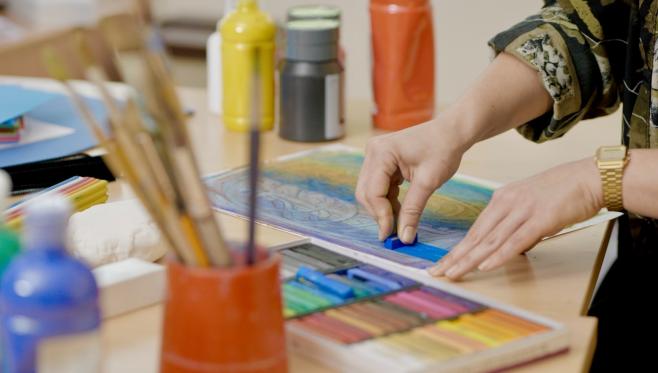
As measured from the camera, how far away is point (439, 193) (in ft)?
3.62

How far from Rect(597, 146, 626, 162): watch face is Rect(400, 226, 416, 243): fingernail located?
192 mm

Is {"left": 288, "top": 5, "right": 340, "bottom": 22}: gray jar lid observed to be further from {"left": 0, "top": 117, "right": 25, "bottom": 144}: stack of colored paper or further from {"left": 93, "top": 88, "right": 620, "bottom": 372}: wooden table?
{"left": 0, "top": 117, "right": 25, "bottom": 144}: stack of colored paper

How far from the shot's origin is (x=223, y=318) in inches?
22.9

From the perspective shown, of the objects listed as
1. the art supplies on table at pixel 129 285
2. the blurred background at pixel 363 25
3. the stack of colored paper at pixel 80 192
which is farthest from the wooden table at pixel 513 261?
the blurred background at pixel 363 25

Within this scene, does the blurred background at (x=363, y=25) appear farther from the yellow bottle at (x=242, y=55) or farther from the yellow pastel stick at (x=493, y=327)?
the yellow pastel stick at (x=493, y=327)

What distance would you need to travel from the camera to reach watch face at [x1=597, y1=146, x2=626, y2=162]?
93 cm

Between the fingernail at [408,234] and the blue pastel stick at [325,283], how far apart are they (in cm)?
16

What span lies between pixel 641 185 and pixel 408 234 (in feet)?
0.75

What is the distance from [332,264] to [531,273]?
189 mm

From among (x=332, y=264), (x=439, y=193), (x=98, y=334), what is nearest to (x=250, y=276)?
(x=98, y=334)

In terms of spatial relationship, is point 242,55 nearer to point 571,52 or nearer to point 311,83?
point 311,83

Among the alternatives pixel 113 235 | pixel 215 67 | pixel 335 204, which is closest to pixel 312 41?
pixel 215 67

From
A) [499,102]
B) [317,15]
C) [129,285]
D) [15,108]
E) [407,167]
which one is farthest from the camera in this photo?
[317,15]

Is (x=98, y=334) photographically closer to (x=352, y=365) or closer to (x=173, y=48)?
(x=352, y=365)
